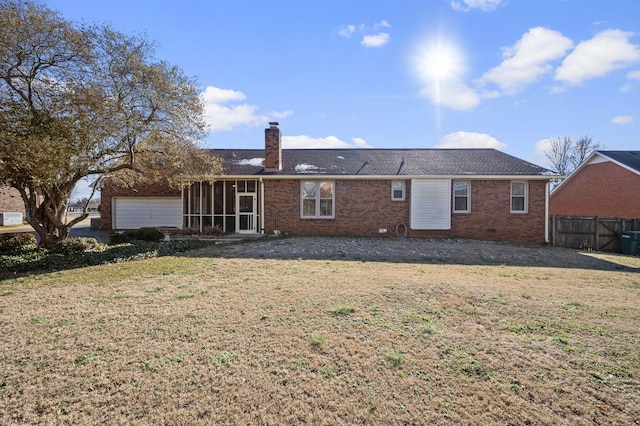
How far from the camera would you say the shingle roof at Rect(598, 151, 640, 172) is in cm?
1970

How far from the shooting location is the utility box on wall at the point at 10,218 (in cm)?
2330

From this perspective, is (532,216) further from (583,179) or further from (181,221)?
(181,221)

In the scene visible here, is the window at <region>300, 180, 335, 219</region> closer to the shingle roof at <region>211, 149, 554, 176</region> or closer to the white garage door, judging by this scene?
the shingle roof at <region>211, 149, 554, 176</region>

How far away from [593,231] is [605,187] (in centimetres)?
912

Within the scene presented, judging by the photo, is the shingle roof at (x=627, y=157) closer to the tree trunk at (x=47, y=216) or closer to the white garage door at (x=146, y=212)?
the white garage door at (x=146, y=212)

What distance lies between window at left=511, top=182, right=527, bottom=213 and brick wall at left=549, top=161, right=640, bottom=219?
30.5 feet

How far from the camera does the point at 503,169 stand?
15.9 meters

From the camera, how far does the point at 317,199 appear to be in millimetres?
15938

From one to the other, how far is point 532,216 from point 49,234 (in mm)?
19417

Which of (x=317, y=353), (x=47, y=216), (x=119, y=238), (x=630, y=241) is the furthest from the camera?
(x=630, y=241)

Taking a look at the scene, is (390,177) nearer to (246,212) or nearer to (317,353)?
(246,212)

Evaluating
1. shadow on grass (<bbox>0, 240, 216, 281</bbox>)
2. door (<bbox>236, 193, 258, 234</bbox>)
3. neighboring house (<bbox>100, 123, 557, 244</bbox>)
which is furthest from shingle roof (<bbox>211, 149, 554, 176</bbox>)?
shadow on grass (<bbox>0, 240, 216, 281</bbox>)

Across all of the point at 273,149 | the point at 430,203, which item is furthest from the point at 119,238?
the point at 430,203

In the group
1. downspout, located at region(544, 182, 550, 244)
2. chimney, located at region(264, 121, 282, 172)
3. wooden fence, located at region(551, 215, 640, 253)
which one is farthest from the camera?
chimney, located at region(264, 121, 282, 172)
